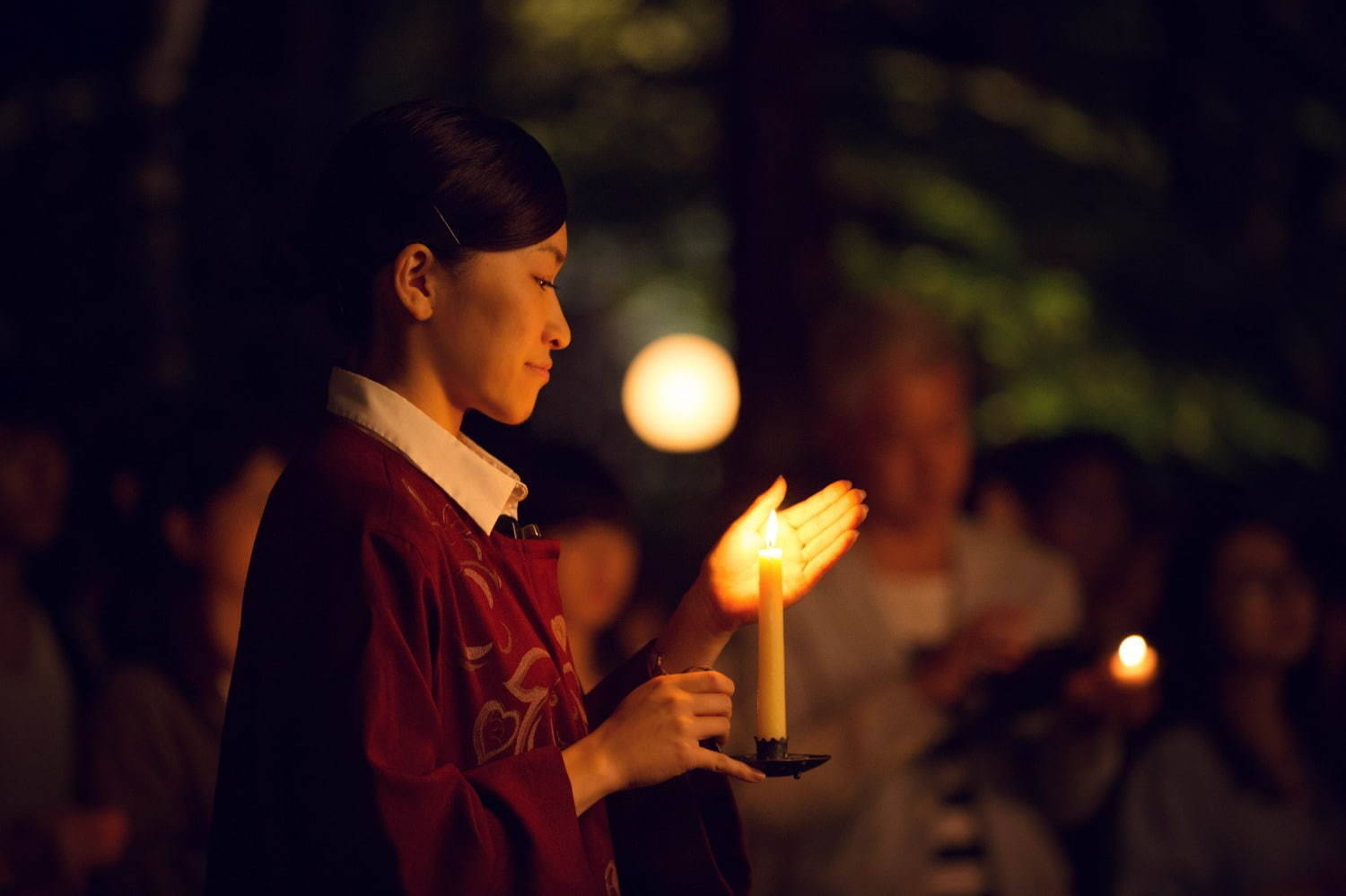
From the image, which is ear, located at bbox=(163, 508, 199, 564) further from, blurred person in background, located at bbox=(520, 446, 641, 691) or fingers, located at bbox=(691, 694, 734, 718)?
fingers, located at bbox=(691, 694, 734, 718)

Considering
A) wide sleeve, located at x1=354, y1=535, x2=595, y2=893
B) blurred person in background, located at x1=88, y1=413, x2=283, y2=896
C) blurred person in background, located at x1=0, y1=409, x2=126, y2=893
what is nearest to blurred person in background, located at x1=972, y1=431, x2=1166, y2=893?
blurred person in background, located at x1=88, y1=413, x2=283, y2=896

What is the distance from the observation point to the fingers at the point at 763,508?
2.27m

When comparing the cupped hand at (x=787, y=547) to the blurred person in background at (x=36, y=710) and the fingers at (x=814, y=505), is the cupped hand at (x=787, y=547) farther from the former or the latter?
the blurred person in background at (x=36, y=710)

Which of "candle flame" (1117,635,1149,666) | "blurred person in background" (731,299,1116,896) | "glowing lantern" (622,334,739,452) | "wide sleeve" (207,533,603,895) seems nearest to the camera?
"wide sleeve" (207,533,603,895)

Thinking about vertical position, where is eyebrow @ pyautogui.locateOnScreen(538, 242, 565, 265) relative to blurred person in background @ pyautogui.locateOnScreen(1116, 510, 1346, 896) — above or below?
above

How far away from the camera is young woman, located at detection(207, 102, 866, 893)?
1824 mm

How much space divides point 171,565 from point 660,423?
8.45m

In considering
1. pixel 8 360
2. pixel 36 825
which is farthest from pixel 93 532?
pixel 8 360

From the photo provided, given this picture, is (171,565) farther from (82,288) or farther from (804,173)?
(82,288)

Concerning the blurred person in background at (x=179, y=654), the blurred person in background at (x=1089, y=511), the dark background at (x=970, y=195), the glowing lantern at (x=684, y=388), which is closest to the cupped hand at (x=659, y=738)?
the blurred person in background at (x=179, y=654)

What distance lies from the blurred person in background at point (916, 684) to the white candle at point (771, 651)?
5.44ft

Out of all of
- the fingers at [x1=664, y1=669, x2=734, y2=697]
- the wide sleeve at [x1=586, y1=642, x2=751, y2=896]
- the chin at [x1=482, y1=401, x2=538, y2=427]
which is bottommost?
the wide sleeve at [x1=586, y1=642, x2=751, y2=896]

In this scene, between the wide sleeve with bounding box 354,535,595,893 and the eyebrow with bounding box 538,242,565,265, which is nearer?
the wide sleeve with bounding box 354,535,595,893

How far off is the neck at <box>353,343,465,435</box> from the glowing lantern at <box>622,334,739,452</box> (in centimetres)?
911
